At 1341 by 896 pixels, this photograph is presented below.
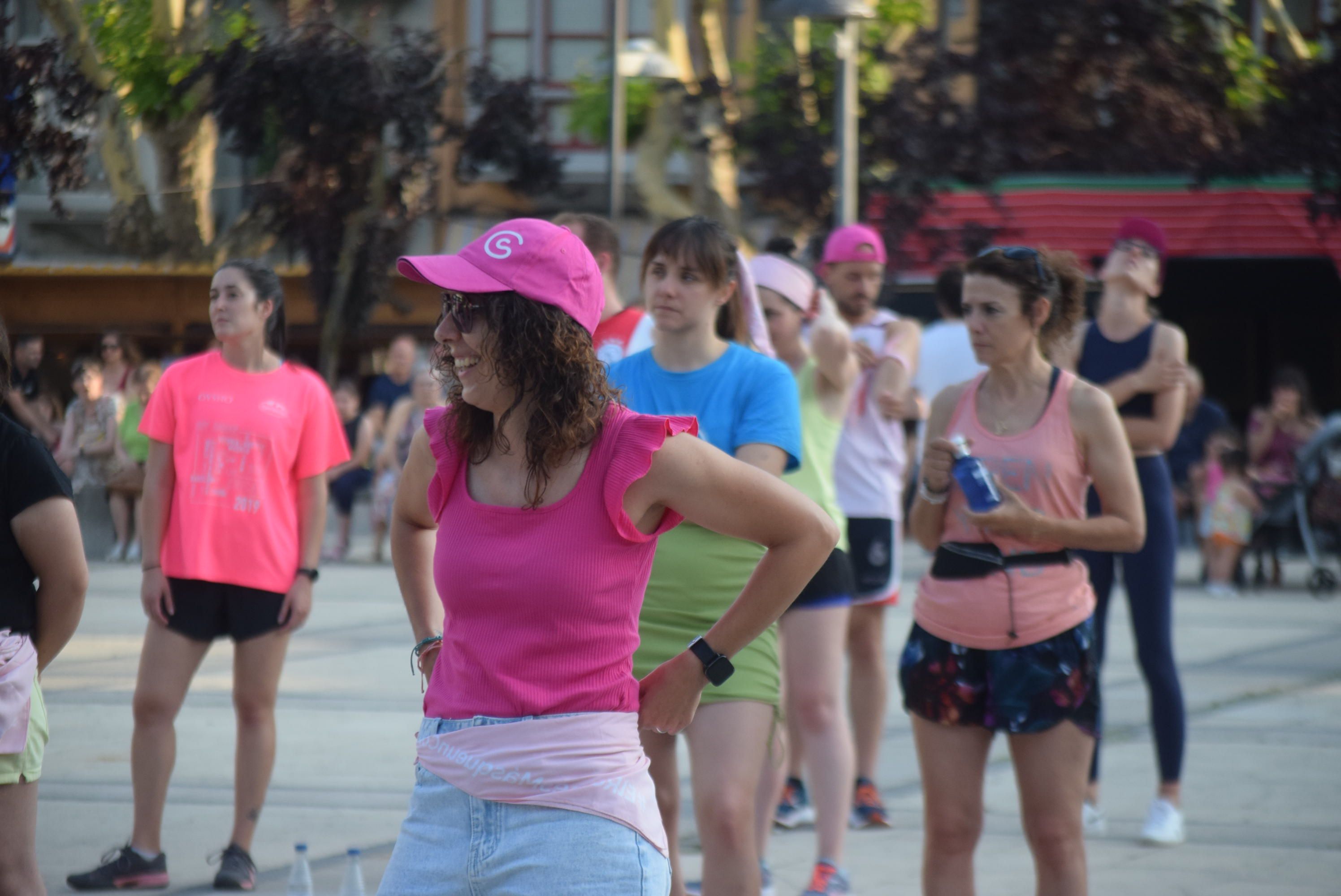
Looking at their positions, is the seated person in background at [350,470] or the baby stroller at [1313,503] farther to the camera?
the seated person in background at [350,470]

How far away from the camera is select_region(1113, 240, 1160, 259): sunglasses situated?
589cm

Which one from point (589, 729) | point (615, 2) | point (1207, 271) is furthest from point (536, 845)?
point (1207, 271)

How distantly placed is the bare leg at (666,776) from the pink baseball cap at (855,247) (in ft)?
8.74

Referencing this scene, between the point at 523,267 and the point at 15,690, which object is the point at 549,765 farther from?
the point at 15,690

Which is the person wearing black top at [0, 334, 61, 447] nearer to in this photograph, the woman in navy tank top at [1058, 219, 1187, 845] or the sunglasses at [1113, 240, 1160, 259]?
the woman in navy tank top at [1058, 219, 1187, 845]

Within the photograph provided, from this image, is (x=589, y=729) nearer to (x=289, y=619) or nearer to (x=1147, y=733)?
(x=289, y=619)

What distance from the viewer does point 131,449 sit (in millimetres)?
8422

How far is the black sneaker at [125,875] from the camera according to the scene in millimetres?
4945

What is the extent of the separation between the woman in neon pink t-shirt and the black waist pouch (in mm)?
Answer: 2179

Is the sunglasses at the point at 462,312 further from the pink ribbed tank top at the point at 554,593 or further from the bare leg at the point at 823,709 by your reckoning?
the bare leg at the point at 823,709

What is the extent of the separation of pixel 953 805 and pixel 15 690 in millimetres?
2142

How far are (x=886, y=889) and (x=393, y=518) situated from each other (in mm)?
2644

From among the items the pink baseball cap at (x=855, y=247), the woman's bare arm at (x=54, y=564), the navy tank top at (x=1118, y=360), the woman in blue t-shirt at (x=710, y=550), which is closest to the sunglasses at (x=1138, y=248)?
the navy tank top at (x=1118, y=360)

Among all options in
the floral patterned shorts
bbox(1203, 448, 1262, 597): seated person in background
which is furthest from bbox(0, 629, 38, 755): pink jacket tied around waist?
bbox(1203, 448, 1262, 597): seated person in background
